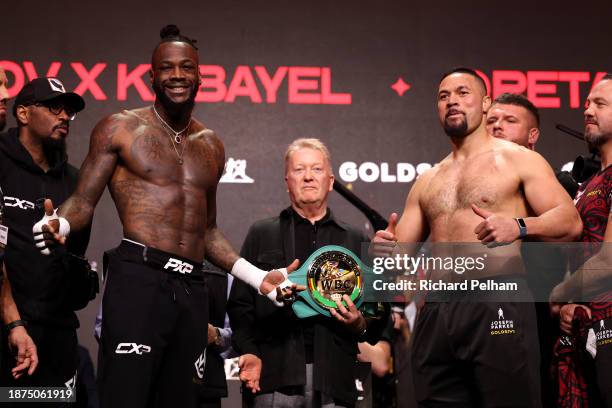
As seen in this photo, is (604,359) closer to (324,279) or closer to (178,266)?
(324,279)

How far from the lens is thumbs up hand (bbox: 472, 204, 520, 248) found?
2877mm

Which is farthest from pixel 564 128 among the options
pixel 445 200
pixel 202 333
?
pixel 202 333

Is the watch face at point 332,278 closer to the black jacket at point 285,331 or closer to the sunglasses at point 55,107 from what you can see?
the black jacket at point 285,331

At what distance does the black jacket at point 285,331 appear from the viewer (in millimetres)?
3154

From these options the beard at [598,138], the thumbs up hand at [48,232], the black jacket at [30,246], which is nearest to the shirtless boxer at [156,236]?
the thumbs up hand at [48,232]

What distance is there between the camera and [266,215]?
4.84 meters

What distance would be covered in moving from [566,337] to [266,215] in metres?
2.07

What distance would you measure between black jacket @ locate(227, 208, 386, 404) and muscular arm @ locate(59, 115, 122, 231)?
835 millimetres

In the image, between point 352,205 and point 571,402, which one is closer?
point 571,402

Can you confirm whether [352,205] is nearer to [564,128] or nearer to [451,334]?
[564,128]

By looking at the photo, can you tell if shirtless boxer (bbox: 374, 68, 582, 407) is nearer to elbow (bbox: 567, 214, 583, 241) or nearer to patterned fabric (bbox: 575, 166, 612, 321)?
elbow (bbox: 567, 214, 583, 241)

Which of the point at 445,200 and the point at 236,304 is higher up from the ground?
the point at 445,200

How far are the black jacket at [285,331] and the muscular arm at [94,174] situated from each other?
835mm
